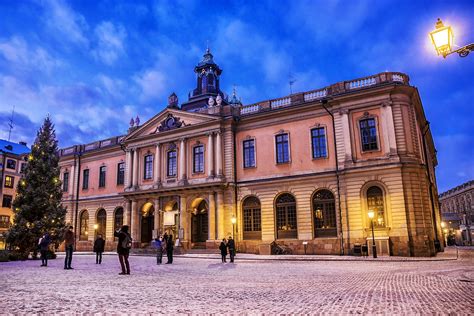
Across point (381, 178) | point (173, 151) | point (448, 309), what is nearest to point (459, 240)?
point (381, 178)

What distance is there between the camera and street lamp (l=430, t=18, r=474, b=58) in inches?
298

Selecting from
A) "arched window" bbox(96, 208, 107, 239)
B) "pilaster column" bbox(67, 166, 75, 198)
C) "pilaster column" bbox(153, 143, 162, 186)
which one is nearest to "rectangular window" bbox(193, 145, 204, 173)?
"pilaster column" bbox(153, 143, 162, 186)

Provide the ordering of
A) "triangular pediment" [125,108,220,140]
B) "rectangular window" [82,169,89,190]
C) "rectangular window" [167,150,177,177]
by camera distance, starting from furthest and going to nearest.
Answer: "rectangular window" [82,169,89,190], "rectangular window" [167,150,177,177], "triangular pediment" [125,108,220,140]

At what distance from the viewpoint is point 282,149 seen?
31.1 metres

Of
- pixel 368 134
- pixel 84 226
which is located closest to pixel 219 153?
pixel 368 134

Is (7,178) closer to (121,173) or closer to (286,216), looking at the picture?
(121,173)

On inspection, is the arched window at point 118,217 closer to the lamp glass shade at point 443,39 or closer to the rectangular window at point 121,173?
the rectangular window at point 121,173

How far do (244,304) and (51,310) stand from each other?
11.9 ft

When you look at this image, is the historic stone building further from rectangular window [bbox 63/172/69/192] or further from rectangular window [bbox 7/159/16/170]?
rectangular window [bbox 7/159/16/170]

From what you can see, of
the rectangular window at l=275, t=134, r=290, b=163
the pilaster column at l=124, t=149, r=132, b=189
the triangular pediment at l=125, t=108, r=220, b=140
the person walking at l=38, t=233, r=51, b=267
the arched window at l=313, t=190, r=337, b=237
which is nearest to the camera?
the person walking at l=38, t=233, r=51, b=267

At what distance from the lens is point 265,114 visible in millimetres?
31734

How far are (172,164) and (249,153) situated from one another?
26.3ft

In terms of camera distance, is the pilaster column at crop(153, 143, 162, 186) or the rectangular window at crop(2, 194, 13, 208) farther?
the rectangular window at crop(2, 194, 13, 208)

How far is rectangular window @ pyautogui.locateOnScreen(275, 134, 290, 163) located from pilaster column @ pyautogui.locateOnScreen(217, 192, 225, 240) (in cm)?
579
